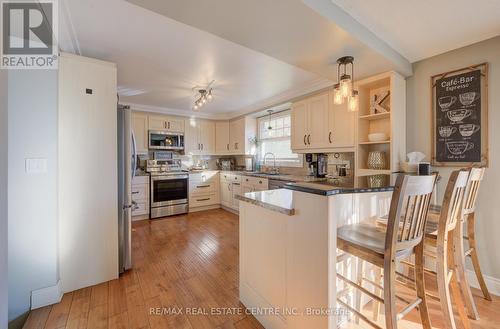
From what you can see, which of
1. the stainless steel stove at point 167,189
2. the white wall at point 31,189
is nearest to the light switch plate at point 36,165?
the white wall at point 31,189

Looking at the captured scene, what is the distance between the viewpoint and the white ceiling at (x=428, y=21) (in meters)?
1.54

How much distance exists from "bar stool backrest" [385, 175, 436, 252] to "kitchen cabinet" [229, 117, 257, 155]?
154 inches

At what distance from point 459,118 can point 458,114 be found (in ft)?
0.13

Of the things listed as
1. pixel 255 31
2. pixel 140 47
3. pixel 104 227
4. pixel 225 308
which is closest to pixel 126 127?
pixel 140 47

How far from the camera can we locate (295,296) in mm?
1330

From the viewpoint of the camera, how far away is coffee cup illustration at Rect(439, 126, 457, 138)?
2.11 m

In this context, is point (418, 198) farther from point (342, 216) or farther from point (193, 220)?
point (193, 220)

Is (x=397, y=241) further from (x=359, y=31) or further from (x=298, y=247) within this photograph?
(x=359, y=31)

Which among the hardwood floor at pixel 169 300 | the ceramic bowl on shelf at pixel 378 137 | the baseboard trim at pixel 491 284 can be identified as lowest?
the hardwood floor at pixel 169 300

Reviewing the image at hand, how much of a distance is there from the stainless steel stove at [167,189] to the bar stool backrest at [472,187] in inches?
166

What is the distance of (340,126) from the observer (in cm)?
283

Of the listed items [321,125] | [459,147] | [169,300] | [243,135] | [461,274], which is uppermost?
[243,135]

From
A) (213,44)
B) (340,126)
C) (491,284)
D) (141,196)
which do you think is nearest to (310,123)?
(340,126)

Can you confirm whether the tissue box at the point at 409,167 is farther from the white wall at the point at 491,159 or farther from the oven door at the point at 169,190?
the oven door at the point at 169,190
